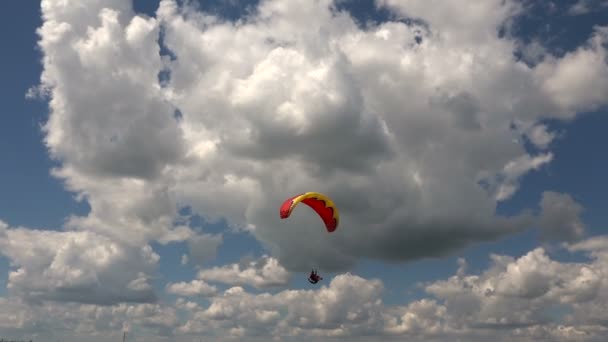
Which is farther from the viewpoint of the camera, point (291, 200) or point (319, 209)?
point (319, 209)

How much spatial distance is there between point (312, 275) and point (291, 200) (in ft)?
34.2

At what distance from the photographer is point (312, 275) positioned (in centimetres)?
7731

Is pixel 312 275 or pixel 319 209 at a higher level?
pixel 319 209

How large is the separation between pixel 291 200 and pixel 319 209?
292 inches

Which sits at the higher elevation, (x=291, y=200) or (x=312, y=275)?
(x=291, y=200)

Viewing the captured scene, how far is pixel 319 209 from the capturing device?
80250 mm

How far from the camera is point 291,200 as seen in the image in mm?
73875

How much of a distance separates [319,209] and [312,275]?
28.3 ft
